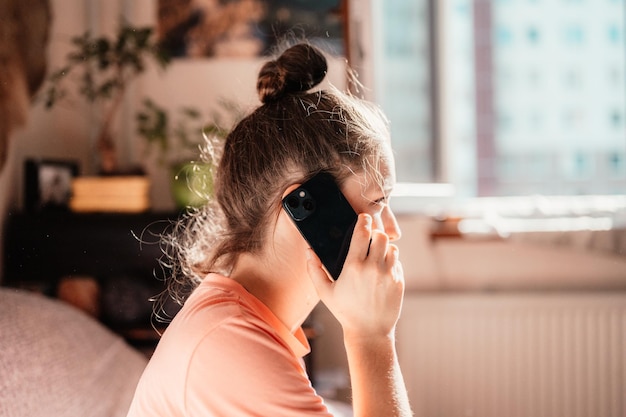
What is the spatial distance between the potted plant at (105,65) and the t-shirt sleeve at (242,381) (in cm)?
120

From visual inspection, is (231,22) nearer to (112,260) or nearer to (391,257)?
(112,260)

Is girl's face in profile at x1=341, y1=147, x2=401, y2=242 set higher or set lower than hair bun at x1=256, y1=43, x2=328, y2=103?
lower

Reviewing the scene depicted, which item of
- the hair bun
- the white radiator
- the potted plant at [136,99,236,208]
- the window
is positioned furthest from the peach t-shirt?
the window

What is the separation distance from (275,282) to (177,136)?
3.98 ft

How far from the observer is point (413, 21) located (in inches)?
81.0

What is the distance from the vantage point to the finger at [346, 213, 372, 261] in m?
0.61

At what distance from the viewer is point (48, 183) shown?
1.56 m

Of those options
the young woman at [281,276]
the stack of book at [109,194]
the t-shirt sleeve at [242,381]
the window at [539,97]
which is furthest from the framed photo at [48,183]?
the window at [539,97]

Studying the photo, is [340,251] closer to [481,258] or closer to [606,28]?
[481,258]

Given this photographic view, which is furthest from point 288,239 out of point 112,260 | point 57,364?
point 112,260

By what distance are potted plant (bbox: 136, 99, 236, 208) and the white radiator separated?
0.73 meters

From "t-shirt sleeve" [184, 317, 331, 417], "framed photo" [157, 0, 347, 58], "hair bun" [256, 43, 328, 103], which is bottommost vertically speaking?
"t-shirt sleeve" [184, 317, 331, 417]

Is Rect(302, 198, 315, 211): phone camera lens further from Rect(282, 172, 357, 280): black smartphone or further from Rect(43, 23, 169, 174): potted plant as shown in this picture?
Rect(43, 23, 169, 174): potted plant

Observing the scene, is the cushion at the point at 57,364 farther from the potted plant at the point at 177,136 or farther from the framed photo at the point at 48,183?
the potted plant at the point at 177,136
